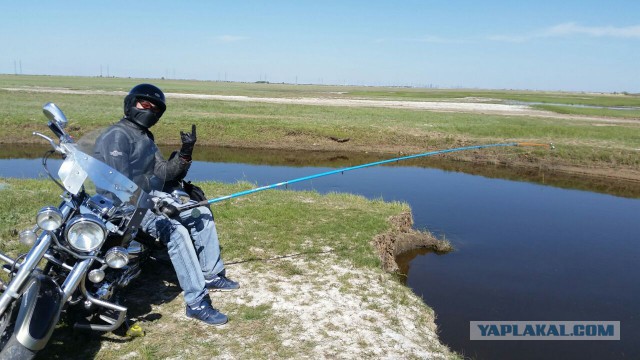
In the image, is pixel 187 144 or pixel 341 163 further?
pixel 341 163

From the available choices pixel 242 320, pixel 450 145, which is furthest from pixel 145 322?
pixel 450 145

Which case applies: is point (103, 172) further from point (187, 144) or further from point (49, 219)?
point (187, 144)

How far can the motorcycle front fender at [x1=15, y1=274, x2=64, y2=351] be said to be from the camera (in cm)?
347

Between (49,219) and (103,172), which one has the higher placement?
(103,172)

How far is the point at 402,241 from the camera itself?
970cm

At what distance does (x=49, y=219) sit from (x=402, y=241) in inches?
283

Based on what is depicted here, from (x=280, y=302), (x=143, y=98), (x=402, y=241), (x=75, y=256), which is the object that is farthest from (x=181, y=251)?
(x=402, y=241)

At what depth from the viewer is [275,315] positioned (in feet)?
17.9

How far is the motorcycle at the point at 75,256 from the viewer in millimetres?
3523

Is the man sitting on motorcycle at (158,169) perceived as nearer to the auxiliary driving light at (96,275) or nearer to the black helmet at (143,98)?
the black helmet at (143,98)

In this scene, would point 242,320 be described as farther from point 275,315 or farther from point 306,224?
point 306,224

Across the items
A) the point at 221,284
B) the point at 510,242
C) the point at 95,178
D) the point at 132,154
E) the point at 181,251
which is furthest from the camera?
the point at 510,242

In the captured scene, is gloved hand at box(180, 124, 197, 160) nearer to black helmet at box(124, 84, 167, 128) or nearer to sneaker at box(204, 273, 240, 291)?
black helmet at box(124, 84, 167, 128)

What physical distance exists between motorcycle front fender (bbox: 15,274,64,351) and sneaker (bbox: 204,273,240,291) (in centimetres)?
227
